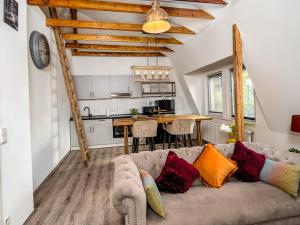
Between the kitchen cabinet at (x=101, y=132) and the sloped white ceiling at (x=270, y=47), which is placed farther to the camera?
the kitchen cabinet at (x=101, y=132)

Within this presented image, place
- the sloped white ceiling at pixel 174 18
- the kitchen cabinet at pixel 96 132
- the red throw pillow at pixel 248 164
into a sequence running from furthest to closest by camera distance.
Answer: the kitchen cabinet at pixel 96 132 < the sloped white ceiling at pixel 174 18 < the red throw pillow at pixel 248 164

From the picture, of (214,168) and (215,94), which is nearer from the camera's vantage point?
(214,168)

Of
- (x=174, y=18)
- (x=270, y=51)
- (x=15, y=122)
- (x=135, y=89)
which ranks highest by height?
(x=174, y=18)

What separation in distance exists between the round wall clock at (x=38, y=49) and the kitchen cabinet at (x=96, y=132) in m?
2.63

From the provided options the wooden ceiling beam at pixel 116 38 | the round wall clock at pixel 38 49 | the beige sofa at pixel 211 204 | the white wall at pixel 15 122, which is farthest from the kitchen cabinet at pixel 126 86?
the beige sofa at pixel 211 204

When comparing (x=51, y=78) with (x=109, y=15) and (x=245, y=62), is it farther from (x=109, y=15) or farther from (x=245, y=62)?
(x=245, y=62)

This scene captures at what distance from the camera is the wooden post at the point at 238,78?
3.12 metres

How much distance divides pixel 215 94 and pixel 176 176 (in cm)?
445

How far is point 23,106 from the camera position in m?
2.21

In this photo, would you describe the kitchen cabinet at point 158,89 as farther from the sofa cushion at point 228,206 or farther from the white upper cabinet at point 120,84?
the sofa cushion at point 228,206

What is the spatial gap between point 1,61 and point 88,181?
7.57ft

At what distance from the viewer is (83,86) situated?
603 cm

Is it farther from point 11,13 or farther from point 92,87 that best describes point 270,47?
point 92,87

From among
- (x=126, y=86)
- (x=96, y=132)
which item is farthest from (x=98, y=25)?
(x=96, y=132)
